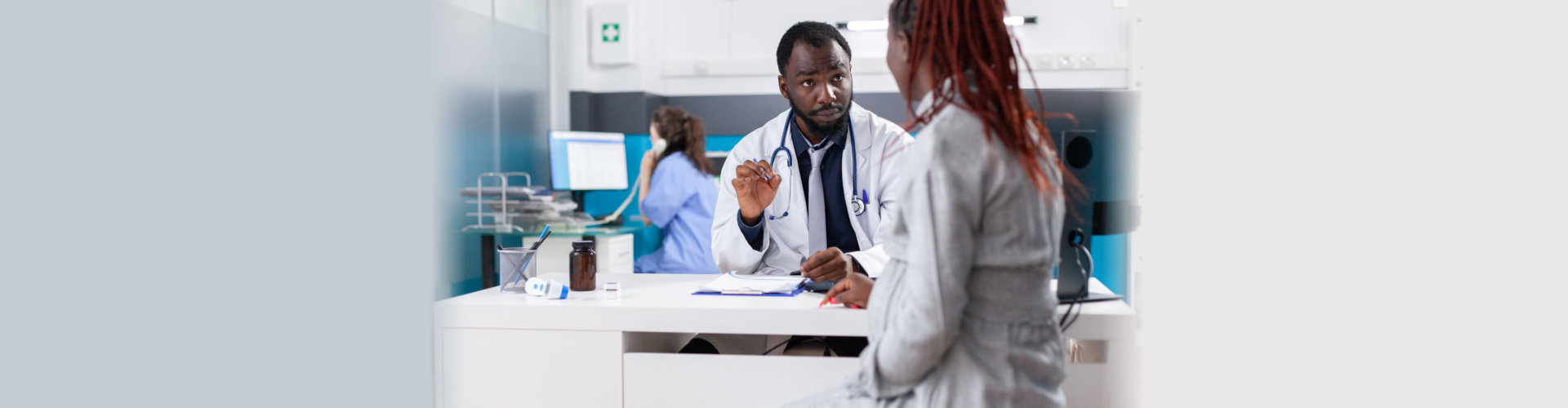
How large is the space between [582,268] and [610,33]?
350 cm

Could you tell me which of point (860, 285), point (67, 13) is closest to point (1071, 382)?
point (860, 285)

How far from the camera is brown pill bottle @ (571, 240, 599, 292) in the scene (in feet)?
6.43

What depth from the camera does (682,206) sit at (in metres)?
4.62

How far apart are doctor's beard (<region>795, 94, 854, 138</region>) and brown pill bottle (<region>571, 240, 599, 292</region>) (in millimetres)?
596

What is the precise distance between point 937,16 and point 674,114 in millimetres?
3730

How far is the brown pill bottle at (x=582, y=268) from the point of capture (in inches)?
77.1

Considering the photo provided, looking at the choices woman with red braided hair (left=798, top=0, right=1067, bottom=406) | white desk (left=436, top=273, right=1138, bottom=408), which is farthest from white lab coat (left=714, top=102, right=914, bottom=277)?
woman with red braided hair (left=798, top=0, right=1067, bottom=406)

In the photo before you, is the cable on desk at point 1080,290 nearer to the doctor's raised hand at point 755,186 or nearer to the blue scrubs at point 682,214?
the doctor's raised hand at point 755,186

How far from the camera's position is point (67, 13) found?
164 centimetres

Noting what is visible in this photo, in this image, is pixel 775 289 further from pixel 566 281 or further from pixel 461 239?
pixel 461 239

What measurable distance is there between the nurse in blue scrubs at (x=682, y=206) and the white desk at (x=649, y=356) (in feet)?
8.87

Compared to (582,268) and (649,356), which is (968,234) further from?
(582,268)

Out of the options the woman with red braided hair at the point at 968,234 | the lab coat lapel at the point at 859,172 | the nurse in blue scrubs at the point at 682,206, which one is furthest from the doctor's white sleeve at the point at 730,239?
the nurse in blue scrubs at the point at 682,206

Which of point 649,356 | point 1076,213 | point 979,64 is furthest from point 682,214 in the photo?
point 979,64
